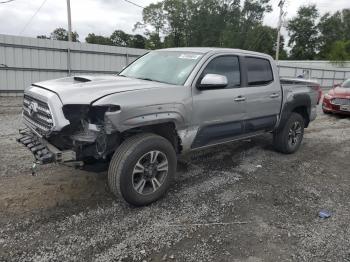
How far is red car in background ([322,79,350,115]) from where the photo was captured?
11228 mm

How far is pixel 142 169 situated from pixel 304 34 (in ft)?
246

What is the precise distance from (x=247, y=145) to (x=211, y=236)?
386 centimetres

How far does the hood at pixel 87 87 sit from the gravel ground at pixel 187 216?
2.74 ft

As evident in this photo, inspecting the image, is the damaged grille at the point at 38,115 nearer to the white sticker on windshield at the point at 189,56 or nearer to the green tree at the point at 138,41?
the white sticker on windshield at the point at 189,56

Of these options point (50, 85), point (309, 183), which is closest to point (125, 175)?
point (50, 85)

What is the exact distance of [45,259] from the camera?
2.84 meters

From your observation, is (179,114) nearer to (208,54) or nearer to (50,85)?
(208,54)

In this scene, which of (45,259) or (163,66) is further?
(163,66)

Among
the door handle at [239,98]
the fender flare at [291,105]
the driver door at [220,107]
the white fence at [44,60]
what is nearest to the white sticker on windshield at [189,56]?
the driver door at [220,107]

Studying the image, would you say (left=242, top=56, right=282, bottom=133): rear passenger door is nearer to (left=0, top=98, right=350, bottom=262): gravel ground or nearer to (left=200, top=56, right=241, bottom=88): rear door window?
(left=200, top=56, right=241, bottom=88): rear door window

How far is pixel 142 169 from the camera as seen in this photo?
376cm

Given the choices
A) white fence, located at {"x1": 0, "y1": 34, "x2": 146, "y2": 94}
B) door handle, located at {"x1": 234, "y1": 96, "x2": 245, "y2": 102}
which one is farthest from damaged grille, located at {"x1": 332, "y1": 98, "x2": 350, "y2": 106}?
white fence, located at {"x1": 0, "y1": 34, "x2": 146, "y2": 94}

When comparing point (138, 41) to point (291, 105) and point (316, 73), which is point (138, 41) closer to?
point (316, 73)

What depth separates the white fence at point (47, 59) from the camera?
12352mm
